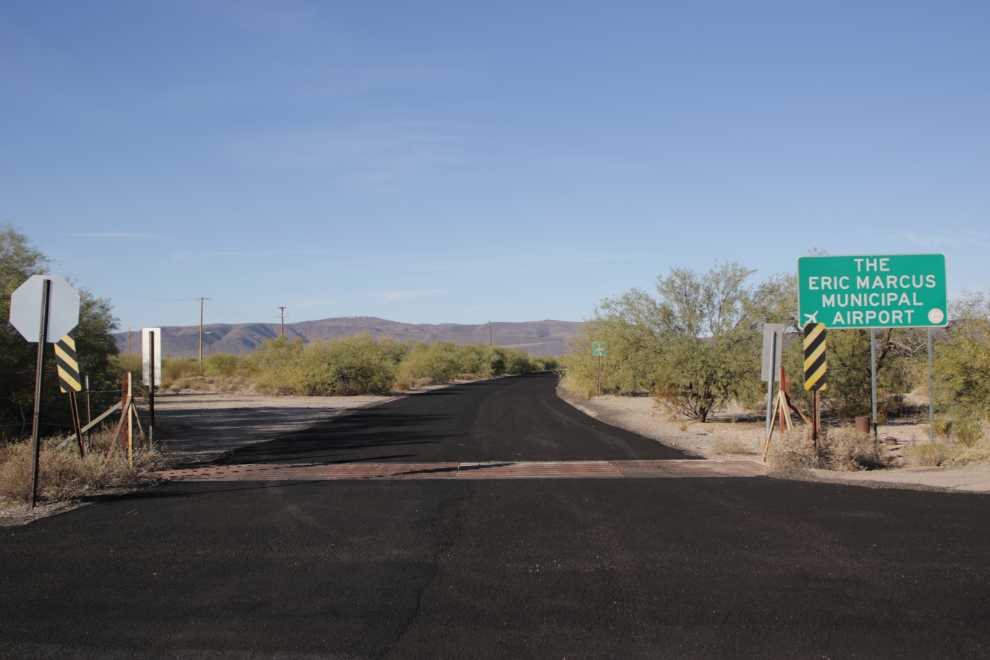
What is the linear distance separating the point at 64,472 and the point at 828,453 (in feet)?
40.1

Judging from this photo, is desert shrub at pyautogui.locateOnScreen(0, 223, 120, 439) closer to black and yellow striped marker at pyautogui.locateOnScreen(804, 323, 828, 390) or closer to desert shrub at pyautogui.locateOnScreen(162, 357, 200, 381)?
black and yellow striped marker at pyautogui.locateOnScreen(804, 323, 828, 390)

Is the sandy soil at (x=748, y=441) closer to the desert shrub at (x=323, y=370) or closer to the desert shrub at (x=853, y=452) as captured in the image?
the desert shrub at (x=853, y=452)

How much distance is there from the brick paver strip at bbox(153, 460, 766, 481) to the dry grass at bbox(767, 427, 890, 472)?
17.5 inches

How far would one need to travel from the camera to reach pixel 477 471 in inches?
464

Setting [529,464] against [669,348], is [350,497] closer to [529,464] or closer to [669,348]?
[529,464]

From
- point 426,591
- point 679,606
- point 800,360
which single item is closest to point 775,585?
point 679,606

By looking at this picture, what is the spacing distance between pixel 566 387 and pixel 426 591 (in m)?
40.2

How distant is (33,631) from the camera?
4.80 metres

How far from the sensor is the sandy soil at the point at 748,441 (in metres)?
10.6

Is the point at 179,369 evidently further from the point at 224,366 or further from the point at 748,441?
the point at 748,441

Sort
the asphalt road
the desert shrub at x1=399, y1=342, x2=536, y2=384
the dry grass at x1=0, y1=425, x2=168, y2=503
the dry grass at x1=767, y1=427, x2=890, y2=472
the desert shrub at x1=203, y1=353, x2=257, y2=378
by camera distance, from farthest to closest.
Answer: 1. the desert shrub at x1=399, y1=342, x2=536, y2=384
2. the desert shrub at x1=203, y1=353, x2=257, y2=378
3. the dry grass at x1=767, y1=427, x2=890, y2=472
4. the dry grass at x1=0, y1=425, x2=168, y2=503
5. the asphalt road

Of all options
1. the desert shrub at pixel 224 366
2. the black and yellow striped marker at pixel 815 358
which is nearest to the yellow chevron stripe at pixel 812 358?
the black and yellow striped marker at pixel 815 358

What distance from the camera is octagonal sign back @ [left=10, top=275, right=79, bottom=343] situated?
891cm

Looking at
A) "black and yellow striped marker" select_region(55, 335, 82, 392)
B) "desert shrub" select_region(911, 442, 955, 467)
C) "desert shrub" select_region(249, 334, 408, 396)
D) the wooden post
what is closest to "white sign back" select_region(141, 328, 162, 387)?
the wooden post
